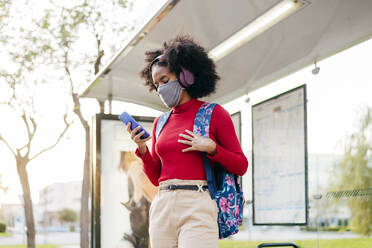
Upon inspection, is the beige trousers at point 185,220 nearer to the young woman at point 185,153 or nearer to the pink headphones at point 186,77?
the young woman at point 185,153

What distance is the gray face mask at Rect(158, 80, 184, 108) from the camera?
2.77 m

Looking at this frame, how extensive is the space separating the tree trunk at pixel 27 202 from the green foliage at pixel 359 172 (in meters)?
12.0

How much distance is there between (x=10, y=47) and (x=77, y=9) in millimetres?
2249

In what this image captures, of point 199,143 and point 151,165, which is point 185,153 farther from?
point 151,165

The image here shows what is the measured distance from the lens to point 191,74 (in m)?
2.83

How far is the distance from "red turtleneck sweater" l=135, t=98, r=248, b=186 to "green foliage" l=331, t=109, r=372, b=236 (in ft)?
4.38

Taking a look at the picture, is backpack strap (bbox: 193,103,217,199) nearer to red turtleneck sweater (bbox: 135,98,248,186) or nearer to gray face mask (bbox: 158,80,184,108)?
red turtleneck sweater (bbox: 135,98,248,186)

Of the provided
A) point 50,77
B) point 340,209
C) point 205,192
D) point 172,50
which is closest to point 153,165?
point 205,192

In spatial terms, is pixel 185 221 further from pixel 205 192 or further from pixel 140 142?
pixel 140 142

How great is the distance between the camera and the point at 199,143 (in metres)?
2.53

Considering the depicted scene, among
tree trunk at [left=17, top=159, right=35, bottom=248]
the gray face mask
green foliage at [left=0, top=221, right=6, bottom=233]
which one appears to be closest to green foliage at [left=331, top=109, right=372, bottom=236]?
the gray face mask

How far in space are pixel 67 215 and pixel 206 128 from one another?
8593cm

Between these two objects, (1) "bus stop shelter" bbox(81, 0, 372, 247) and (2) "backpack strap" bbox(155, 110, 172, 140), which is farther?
(1) "bus stop shelter" bbox(81, 0, 372, 247)

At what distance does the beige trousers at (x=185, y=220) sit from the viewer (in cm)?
252
